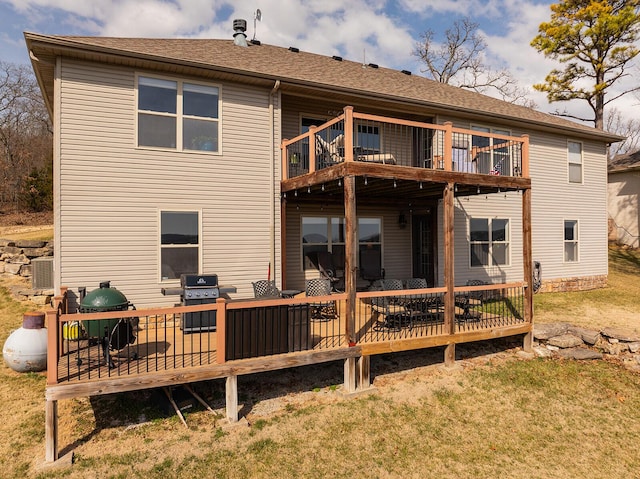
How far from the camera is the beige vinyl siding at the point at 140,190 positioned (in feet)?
24.8

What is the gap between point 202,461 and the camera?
452cm

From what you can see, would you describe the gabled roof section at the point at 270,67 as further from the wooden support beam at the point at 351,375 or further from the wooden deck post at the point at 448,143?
the wooden support beam at the point at 351,375

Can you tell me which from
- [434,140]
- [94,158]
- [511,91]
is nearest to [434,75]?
[511,91]

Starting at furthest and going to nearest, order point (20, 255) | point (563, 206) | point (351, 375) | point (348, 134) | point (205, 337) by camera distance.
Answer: point (563, 206) < point (20, 255) < point (205, 337) < point (348, 134) < point (351, 375)

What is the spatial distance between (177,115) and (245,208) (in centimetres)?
259

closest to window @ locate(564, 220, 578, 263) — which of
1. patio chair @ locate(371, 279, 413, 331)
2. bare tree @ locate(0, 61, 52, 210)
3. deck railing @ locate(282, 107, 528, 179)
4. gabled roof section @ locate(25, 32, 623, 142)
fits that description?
gabled roof section @ locate(25, 32, 623, 142)

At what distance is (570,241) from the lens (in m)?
14.0

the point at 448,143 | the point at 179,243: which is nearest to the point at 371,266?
the point at 448,143

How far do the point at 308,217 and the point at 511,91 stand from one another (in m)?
26.2

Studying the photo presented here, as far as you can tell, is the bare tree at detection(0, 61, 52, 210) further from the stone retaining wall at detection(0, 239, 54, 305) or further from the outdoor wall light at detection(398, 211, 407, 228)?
the outdoor wall light at detection(398, 211, 407, 228)

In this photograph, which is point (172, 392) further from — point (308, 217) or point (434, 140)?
point (434, 140)

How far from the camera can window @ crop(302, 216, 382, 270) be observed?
10672 mm

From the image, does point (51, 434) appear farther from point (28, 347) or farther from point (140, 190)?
point (140, 190)

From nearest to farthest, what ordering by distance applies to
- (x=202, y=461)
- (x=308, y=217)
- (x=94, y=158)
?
1. (x=202, y=461)
2. (x=94, y=158)
3. (x=308, y=217)
